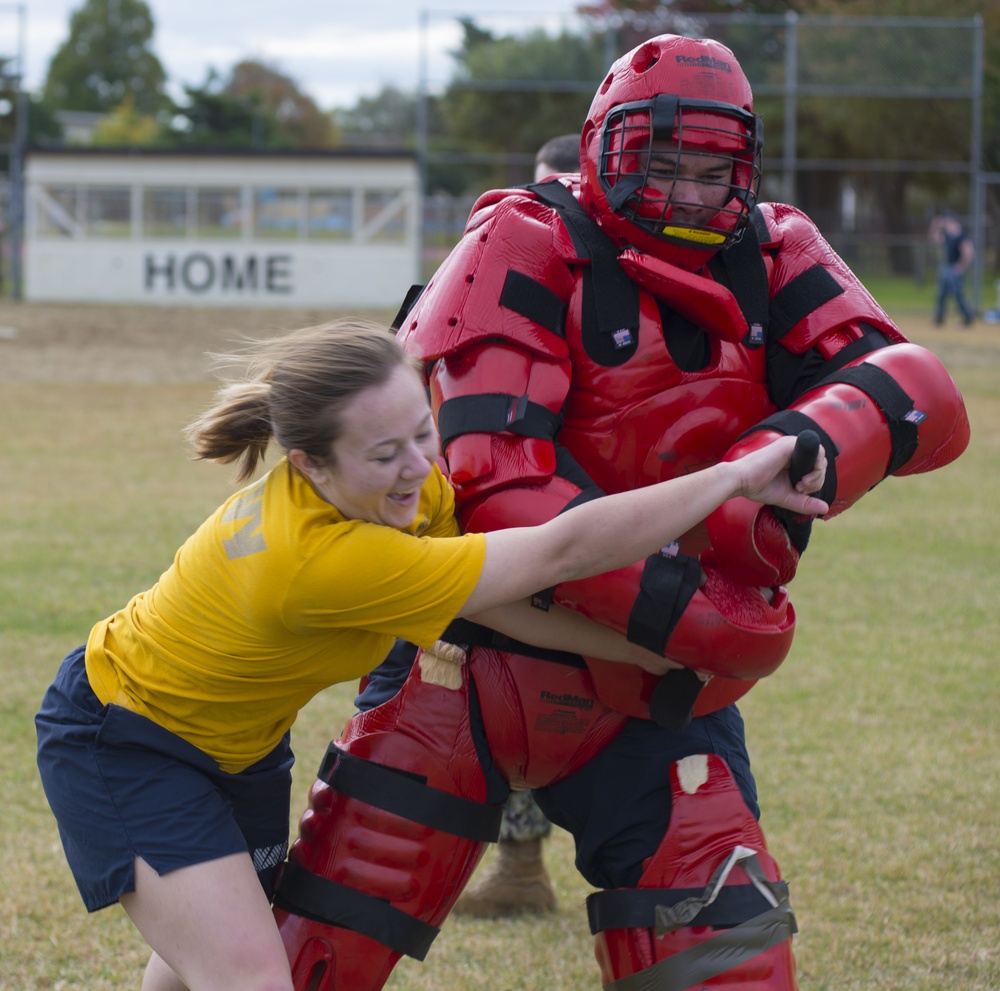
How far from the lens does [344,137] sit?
2837 inches

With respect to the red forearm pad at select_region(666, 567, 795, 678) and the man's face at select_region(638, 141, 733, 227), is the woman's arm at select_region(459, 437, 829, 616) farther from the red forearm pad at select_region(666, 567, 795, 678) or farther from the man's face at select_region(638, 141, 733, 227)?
the man's face at select_region(638, 141, 733, 227)

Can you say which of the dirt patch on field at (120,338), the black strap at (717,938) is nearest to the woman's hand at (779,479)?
the black strap at (717,938)

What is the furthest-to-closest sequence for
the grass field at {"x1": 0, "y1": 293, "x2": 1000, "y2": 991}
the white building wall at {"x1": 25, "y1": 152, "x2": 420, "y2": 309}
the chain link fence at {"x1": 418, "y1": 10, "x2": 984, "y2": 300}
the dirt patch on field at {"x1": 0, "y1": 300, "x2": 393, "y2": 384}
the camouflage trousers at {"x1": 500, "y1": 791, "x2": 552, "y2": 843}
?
the white building wall at {"x1": 25, "y1": 152, "x2": 420, "y2": 309} < the chain link fence at {"x1": 418, "y1": 10, "x2": 984, "y2": 300} < the dirt patch on field at {"x1": 0, "y1": 300, "x2": 393, "y2": 384} < the camouflage trousers at {"x1": 500, "y1": 791, "x2": 552, "y2": 843} < the grass field at {"x1": 0, "y1": 293, "x2": 1000, "y2": 991}

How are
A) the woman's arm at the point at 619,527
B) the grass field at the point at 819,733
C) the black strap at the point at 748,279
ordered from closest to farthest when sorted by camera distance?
the woman's arm at the point at 619,527
the black strap at the point at 748,279
the grass field at the point at 819,733

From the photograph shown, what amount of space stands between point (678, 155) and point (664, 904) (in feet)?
4.52

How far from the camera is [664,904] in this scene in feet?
8.19

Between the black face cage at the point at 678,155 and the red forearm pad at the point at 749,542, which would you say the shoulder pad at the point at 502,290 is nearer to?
the black face cage at the point at 678,155

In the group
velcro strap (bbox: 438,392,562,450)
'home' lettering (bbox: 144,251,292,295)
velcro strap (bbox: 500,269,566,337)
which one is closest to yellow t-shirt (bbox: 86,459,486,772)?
velcro strap (bbox: 438,392,562,450)

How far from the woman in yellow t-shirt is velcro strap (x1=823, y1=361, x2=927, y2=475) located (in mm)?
277

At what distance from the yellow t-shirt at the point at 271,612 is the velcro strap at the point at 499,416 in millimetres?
110

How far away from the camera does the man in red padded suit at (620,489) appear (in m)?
2.49

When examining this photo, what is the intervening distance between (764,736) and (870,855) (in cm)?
103

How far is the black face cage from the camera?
2.58m

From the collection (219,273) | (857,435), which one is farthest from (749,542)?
(219,273)
